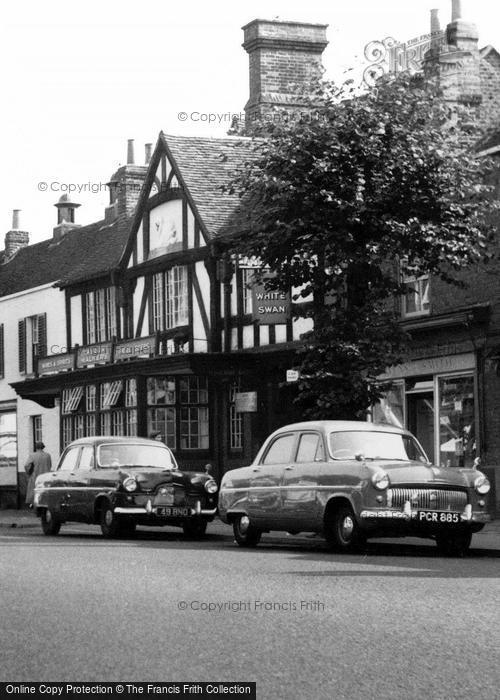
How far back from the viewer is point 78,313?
42.6 metres

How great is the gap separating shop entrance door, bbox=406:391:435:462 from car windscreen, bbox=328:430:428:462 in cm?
927

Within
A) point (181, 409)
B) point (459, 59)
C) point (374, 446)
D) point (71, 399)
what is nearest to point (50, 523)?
point (374, 446)

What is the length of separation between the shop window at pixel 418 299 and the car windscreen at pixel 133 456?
655cm

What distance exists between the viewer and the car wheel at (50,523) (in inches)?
973

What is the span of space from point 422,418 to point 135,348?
31.3 ft

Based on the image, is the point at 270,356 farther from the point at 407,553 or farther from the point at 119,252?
the point at 407,553

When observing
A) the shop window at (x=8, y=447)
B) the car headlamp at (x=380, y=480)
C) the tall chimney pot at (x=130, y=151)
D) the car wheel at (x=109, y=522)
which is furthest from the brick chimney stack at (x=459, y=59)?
the shop window at (x=8, y=447)

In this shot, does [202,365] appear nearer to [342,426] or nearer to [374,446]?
[342,426]

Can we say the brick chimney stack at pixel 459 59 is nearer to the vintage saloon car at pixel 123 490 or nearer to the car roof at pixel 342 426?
the vintage saloon car at pixel 123 490

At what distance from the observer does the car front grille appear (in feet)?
57.1

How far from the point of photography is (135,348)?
36.0 meters

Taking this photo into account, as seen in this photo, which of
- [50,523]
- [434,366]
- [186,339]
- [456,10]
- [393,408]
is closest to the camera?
[50,523]

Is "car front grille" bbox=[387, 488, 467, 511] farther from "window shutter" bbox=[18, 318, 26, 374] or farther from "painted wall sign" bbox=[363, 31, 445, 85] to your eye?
"window shutter" bbox=[18, 318, 26, 374]

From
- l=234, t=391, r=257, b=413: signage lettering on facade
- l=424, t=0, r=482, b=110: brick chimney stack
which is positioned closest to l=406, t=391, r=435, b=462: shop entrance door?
l=234, t=391, r=257, b=413: signage lettering on facade
